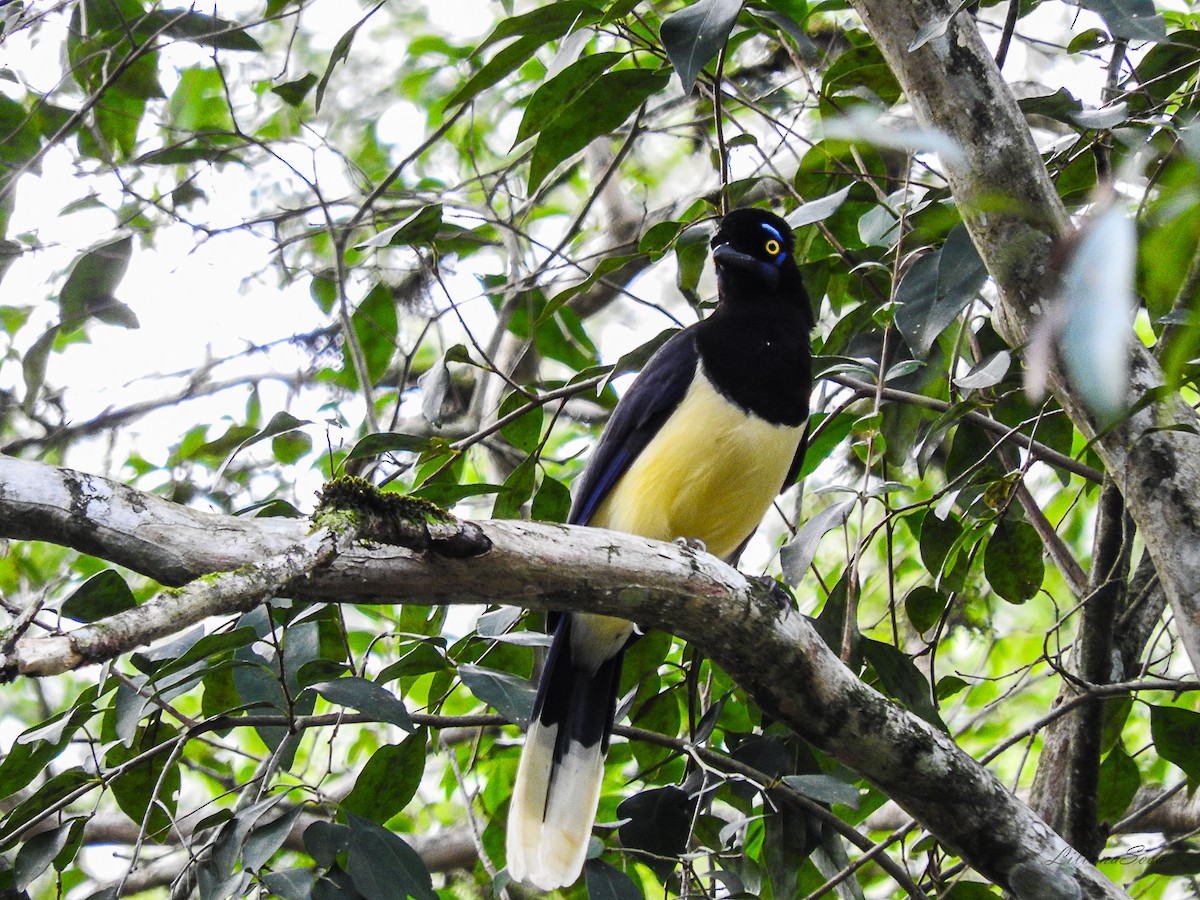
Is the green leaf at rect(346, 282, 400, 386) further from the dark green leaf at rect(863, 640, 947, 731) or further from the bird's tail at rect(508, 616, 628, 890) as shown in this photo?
the dark green leaf at rect(863, 640, 947, 731)

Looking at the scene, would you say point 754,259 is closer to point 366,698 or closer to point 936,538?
Result: point 936,538

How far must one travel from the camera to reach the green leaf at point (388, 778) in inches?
112

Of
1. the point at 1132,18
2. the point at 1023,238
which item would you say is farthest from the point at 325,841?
the point at 1132,18

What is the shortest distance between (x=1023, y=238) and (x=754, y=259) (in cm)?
129

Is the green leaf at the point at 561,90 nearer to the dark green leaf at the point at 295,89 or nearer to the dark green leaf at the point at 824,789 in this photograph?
the dark green leaf at the point at 295,89

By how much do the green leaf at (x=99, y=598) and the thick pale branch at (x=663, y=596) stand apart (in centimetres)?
75

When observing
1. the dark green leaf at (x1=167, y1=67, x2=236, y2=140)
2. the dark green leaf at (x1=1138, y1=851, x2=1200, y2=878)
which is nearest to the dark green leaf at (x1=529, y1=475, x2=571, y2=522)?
the dark green leaf at (x1=1138, y1=851, x2=1200, y2=878)

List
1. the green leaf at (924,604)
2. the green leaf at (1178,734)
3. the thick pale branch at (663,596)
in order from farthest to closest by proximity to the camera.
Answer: the green leaf at (924,604) < the green leaf at (1178,734) < the thick pale branch at (663,596)

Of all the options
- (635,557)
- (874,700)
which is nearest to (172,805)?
(635,557)

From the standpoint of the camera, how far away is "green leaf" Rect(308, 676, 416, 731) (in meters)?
2.42

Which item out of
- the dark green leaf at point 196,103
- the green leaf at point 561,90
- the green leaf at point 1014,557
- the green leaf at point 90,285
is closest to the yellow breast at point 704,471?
the green leaf at point 1014,557

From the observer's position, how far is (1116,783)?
326cm

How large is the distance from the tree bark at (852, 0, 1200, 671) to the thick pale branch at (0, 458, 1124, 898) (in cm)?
57

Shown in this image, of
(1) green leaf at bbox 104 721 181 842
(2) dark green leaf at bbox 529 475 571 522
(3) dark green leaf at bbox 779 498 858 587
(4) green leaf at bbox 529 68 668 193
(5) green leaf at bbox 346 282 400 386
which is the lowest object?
(1) green leaf at bbox 104 721 181 842
